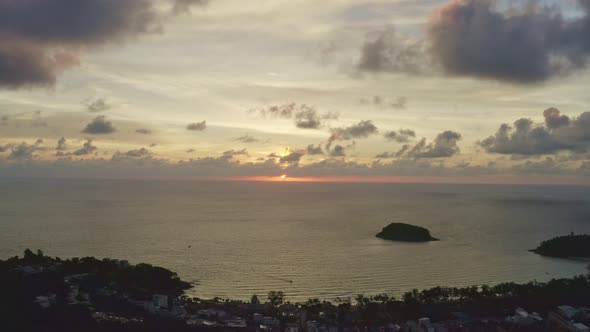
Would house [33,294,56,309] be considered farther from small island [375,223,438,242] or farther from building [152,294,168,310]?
small island [375,223,438,242]

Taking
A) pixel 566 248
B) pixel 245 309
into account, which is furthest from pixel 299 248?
pixel 566 248

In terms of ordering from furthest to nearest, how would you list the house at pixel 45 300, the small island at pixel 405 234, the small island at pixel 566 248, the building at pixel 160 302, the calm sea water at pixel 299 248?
the small island at pixel 405 234
the small island at pixel 566 248
the calm sea water at pixel 299 248
the building at pixel 160 302
the house at pixel 45 300

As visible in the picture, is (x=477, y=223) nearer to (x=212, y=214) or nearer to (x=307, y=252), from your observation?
(x=307, y=252)

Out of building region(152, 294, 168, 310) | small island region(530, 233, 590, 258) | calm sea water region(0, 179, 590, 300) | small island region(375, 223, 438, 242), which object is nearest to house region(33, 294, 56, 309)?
building region(152, 294, 168, 310)

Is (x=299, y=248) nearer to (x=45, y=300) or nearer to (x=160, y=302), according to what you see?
(x=160, y=302)

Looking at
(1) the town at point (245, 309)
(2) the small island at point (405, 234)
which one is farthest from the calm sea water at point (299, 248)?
(1) the town at point (245, 309)

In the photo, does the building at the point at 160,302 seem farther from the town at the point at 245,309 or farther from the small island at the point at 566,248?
the small island at the point at 566,248
